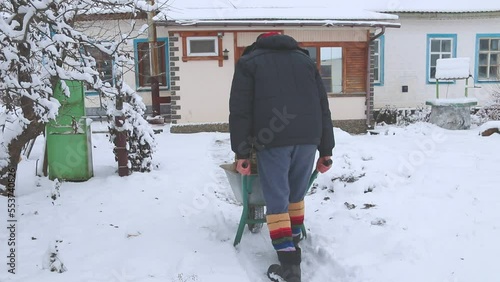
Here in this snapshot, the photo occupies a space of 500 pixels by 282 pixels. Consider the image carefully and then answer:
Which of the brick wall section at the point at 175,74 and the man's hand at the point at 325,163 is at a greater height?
the brick wall section at the point at 175,74

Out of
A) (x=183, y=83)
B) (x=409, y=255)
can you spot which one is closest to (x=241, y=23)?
(x=183, y=83)

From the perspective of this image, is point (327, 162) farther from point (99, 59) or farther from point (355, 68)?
point (355, 68)

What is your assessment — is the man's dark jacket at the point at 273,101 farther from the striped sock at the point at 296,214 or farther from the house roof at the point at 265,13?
the house roof at the point at 265,13

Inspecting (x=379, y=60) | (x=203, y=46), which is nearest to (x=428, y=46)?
(x=379, y=60)

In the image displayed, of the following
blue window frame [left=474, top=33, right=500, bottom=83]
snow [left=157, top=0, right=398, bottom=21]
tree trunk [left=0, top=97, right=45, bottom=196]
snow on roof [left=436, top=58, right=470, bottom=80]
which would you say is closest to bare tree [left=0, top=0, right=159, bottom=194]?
tree trunk [left=0, top=97, right=45, bottom=196]

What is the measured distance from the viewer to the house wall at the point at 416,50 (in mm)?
→ 14648

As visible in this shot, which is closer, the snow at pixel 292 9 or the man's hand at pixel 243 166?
the man's hand at pixel 243 166

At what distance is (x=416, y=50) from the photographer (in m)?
14.8

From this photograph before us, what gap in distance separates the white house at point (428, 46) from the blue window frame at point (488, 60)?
1.2 inches

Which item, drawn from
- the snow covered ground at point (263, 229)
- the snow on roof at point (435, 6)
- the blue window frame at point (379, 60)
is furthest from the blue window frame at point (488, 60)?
the snow covered ground at point (263, 229)

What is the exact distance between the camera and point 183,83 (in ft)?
36.9

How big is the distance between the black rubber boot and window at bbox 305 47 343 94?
9300mm

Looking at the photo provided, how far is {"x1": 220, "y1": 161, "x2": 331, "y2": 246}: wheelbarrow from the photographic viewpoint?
3416 mm

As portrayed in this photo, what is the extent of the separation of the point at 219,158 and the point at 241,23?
429cm
